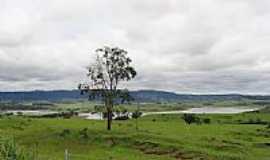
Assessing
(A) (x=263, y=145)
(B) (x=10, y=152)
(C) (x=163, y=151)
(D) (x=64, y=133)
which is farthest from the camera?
(D) (x=64, y=133)

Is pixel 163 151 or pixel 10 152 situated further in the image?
pixel 163 151

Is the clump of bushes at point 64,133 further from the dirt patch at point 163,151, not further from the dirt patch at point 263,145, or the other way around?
the dirt patch at point 263,145

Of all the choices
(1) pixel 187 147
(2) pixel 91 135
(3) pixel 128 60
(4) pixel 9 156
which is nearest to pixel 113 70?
(3) pixel 128 60

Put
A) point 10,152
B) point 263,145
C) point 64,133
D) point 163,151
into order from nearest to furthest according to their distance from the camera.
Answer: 1. point 10,152
2. point 163,151
3. point 263,145
4. point 64,133

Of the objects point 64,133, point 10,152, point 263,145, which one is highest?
point 10,152

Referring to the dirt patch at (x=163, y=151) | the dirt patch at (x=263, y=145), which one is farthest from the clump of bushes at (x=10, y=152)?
the dirt patch at (x=263, y=145)

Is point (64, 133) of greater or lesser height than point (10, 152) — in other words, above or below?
below

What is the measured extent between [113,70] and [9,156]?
187ft

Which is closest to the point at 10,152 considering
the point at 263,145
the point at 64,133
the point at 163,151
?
the point at 163,151

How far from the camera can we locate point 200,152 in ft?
178

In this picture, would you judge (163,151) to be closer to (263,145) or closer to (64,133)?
(263,145)

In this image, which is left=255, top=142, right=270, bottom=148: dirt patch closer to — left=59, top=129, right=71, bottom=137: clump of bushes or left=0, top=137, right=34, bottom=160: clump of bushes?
left=59, top=129, right=71, bottom=137: clump of bushes

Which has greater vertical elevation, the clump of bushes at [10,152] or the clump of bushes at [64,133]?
the clump of bushes at [10,152]

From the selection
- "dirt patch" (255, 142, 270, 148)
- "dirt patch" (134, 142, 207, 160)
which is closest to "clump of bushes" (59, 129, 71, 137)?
"dirt patch" (134, 142, 207, 160)
